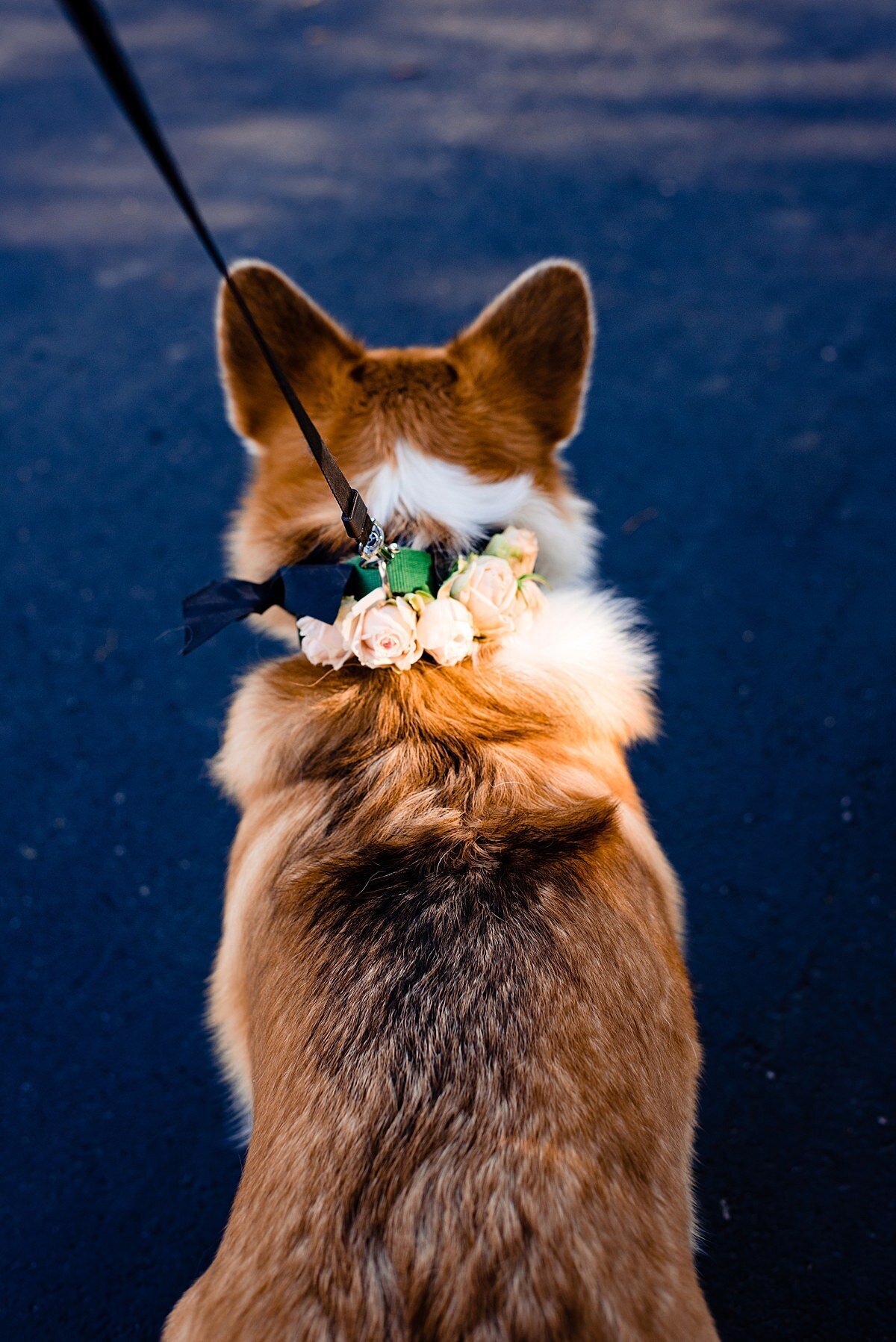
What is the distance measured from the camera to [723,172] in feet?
12.5

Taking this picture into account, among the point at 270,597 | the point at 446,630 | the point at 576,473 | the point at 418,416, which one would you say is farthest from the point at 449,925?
the point at 576,473

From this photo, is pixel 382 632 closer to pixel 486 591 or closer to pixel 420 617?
pixel 420 617

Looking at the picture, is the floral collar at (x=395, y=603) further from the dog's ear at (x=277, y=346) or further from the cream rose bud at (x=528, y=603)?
the dog's ear at (x=277, y=346)

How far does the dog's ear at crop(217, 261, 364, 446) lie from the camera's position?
6.11 feet

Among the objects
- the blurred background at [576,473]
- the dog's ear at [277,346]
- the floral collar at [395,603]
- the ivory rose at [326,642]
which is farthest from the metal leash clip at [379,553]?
the blurred background at [576,473]

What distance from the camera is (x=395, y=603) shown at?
5.53 ft

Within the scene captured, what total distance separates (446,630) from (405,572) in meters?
0.17

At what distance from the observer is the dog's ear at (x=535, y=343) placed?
1.92 metres

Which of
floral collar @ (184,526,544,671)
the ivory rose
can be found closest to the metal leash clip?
floral collar @ (184,526,544,671)

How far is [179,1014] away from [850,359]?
3.45 m

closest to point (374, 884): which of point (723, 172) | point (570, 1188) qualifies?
point (570, 1188)

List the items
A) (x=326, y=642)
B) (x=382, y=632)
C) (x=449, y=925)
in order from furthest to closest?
(x=326, y=642), (x=382, y=632), (x=449, y=925)

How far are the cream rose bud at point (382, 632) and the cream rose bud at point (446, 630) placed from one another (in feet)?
0.09

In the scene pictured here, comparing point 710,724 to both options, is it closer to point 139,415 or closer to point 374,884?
point 374,884
